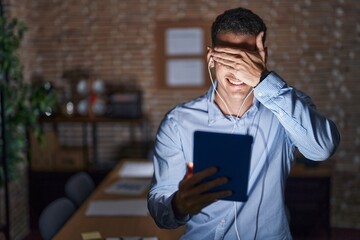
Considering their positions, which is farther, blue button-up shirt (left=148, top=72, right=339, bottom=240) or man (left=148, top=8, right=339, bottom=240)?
blue button-up shirt (left=148, top=72, right=339, bottom=240)

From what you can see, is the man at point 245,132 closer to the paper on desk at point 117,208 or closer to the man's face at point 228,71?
the man's face at point 228,71

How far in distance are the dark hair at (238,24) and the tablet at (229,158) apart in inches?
13.8

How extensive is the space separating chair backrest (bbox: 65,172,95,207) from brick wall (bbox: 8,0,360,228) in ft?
5.87

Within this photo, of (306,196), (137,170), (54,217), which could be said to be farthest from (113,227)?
(306,196)

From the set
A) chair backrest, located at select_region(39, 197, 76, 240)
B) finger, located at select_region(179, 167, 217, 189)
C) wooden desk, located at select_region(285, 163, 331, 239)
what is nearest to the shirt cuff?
finger, located at select_region(179, 167, 217, 189)

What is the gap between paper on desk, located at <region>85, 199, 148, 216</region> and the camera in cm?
324

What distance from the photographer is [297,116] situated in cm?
152

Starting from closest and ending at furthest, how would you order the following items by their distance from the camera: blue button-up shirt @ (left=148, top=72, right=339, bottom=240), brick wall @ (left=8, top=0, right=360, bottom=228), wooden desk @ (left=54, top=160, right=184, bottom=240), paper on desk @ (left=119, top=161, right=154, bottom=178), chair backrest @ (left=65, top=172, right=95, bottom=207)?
blue button-up shirt @ (left=148, top=72, right=339, bottom=240) → wooden desk @ (left=54, top=160, right=184, bottom=240) → chair backrest @ (left=65, top=172, right=95, bottom=207) → paper on desk @ (left=119, top=161, right=154, bottom=178) → brick wall @ (left=8, top=0, right=360, bottom=228)

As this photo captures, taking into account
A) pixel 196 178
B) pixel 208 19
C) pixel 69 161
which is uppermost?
pixel 208 19

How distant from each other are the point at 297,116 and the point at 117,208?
206 cm

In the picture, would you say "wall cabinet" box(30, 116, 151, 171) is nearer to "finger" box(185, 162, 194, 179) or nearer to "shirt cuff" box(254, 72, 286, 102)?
"finger" box(185, 162, 194, 179)

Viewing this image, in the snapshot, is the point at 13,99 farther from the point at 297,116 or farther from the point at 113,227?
the point at 297,116

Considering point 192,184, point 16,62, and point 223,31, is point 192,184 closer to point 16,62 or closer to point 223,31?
point 223,31

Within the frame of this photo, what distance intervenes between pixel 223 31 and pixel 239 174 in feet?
1.56
